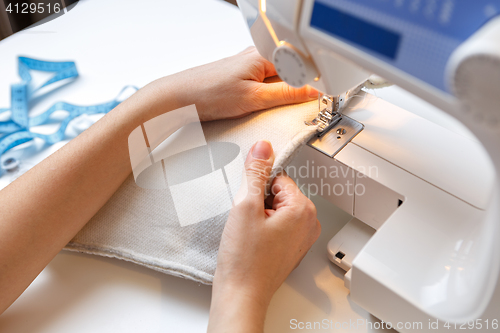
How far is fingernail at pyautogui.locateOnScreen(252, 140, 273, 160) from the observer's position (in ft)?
2.35

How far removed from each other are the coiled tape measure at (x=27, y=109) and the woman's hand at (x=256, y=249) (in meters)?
0.52

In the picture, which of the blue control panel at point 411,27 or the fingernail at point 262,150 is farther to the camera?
the fingernail at point 262,150

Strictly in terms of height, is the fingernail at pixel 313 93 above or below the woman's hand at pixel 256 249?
above

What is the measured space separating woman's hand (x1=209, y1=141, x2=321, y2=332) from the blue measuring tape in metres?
0.52

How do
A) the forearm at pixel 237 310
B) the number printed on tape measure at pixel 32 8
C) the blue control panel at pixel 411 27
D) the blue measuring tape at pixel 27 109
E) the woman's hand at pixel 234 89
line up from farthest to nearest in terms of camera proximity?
the number printed on tape measure at pixel 32 8
the blue measuring tape at pixel 27 109
the woman's hand at pixel 234 89
the forearm at pixel 237 310
the blue control panel at pixel 411 27

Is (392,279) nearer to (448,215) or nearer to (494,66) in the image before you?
(448,215)

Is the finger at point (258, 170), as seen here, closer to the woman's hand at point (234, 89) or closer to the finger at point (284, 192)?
the finger at point (284, 192)

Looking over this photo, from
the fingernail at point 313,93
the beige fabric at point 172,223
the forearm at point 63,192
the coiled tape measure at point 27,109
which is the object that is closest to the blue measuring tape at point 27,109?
the coiled tape measure at point 27,109

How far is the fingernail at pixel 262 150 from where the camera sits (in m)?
0.72

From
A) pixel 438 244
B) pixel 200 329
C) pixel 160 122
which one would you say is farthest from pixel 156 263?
pixel 438 244

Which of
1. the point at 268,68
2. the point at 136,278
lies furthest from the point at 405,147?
the point at 136,278

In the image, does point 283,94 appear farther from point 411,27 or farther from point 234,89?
point 411,27

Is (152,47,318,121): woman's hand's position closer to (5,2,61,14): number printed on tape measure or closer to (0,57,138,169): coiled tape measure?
(0,57,138,169): coiled tape measure

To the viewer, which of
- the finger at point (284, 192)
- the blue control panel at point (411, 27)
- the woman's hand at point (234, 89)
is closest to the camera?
the blue control panel at point (411, 27)
